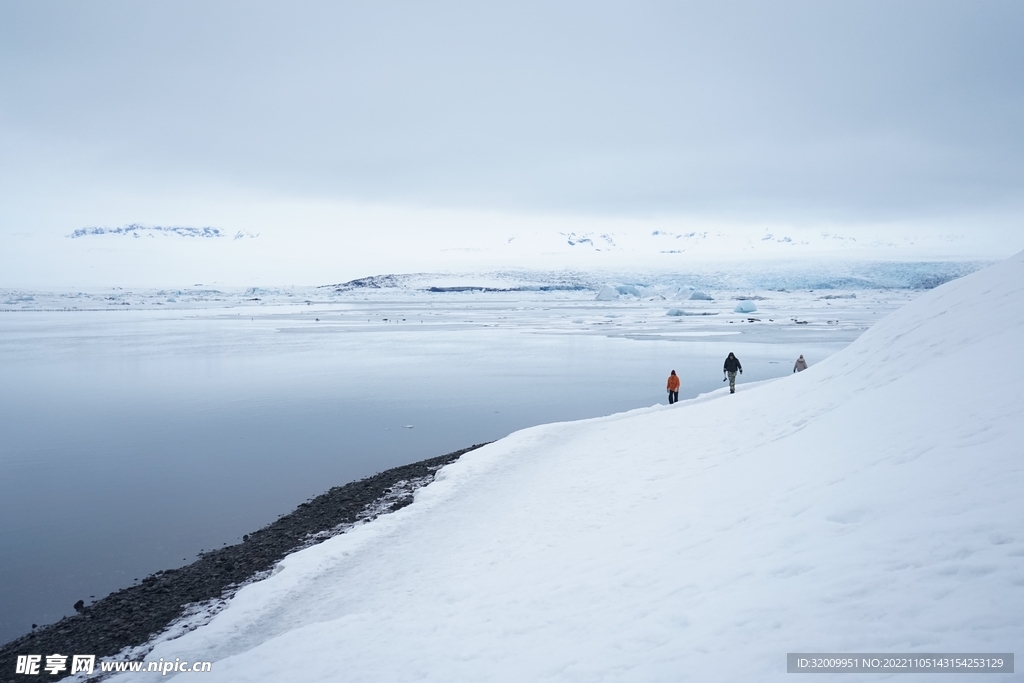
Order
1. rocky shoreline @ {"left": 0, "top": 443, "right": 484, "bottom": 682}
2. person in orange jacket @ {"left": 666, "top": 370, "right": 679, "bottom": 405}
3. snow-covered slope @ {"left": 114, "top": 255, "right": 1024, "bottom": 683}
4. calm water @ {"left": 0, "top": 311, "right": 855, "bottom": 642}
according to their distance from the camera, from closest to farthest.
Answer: snow-covered slope @ {"left": 114, "top": 255, "right": 1024, "bottom": 683} < rocky shoreline @ {"left": 0, "top": 443, "right": 484, "bottom": 682} < calm water @ {"left": 0, "top": 311, "right": 855, "bottom": 642} < person in orange jacket @ {"left": 666, "top": 370, "right": 679, "bottom": 405}

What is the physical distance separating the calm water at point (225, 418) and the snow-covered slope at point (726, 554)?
3.04 metres

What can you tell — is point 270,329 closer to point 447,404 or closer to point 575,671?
point 447,404

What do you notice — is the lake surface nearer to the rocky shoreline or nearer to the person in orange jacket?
the rocky shoreline

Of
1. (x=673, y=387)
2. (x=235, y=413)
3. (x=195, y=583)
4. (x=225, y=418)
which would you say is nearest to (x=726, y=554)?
(x=195, y=583)

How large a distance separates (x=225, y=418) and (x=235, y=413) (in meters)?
0.58

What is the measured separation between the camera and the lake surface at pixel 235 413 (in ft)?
29.1

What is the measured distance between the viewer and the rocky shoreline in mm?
6152

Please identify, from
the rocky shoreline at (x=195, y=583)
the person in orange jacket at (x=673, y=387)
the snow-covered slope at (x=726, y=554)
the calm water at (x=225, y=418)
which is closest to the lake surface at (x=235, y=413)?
the calm water at (x=225, y=418)

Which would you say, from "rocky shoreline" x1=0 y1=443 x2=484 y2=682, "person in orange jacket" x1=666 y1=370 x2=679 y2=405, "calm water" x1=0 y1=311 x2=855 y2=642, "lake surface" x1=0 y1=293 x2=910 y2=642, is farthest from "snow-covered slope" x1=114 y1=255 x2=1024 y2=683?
"person in orange jacket" x1=666 y1=370 x2=679 y2=405

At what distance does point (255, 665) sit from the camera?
5297 mm

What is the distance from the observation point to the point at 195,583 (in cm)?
721

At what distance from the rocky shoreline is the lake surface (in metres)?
0.46

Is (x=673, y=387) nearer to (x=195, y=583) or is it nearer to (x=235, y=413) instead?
(x=195, y=583)

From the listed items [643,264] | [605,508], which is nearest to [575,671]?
[605,508]
